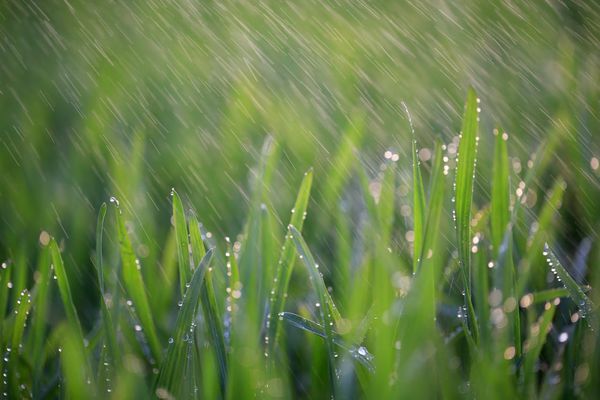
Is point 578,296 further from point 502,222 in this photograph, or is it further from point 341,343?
point 341,343

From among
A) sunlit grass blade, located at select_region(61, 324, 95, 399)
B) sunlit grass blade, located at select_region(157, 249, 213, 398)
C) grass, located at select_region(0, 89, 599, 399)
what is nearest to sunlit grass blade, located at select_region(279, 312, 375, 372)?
grass, located at select_region(0, 89, 599, 399)

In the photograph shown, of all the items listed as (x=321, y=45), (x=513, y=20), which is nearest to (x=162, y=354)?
(x=321, y=45)

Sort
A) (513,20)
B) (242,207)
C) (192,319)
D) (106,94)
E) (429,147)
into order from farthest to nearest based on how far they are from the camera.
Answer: (513,20)
(106,94)
(429,147)
(242,207)
(192,319)

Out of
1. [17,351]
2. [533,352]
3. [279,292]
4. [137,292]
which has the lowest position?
[17,351]

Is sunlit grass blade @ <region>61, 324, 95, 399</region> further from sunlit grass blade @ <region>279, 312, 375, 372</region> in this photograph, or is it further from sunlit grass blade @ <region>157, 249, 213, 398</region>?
sunlit grass blade @ <region>279, 312, 375, 372</region>

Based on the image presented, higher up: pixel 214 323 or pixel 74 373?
pixel 214 323

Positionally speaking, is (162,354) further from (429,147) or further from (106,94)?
(106,94)

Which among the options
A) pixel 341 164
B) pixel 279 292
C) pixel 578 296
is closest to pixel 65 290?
pixel 279 292
